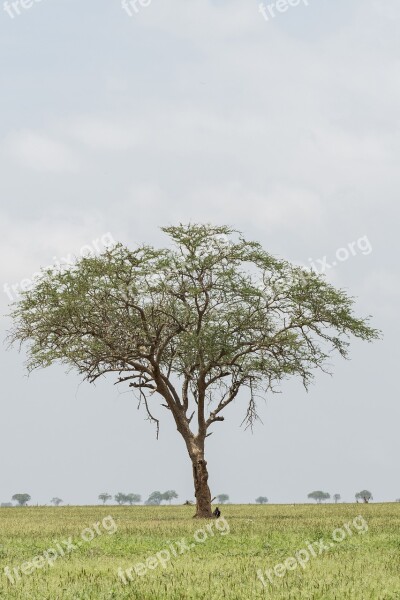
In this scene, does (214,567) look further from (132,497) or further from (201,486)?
(132,497)

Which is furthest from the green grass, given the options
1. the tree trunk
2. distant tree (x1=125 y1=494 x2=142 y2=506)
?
distant tree (x1=125 y1=494 x2=142 y2=506)

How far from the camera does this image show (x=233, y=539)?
89.7 feet

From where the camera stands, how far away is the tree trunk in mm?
44906

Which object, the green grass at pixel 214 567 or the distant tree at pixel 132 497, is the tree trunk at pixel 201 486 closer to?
the green grass at pixel 214 567

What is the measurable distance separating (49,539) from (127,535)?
112 inches

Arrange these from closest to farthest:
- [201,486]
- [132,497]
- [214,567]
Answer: [214,567] → [201,486] → [132,497]

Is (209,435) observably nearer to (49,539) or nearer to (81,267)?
(81,267)

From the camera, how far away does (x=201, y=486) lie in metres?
45.1

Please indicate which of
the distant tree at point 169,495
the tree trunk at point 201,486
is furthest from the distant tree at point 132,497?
the tree trunk at point 201,486

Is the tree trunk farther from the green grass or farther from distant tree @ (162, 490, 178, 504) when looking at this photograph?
distant tree @ (162, 490, 178, 504)

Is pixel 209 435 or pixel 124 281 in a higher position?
pixel 124 281

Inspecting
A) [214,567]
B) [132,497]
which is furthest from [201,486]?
[132,497]

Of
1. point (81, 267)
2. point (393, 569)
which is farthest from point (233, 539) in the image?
point (81, 267)

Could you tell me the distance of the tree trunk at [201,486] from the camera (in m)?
44.9
